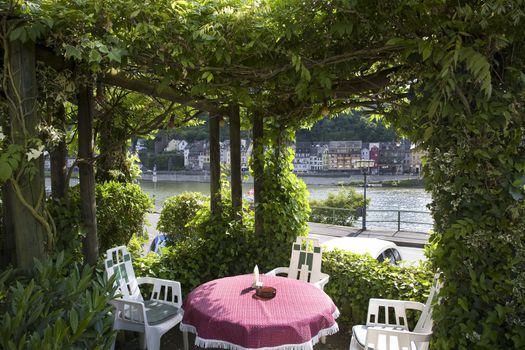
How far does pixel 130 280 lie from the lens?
3428mm

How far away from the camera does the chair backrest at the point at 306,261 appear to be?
381 centimetres

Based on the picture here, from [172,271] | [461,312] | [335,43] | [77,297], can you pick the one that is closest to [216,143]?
[172,271]

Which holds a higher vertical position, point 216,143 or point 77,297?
A: point 216,143

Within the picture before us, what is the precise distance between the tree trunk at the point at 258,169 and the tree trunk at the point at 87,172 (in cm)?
183

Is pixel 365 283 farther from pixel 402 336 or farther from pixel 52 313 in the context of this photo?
pixel 52 313

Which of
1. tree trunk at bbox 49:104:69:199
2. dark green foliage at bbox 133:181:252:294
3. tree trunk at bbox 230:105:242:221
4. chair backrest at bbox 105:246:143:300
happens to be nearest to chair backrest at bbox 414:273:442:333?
dark green foliage at bbox 133:181:252:294

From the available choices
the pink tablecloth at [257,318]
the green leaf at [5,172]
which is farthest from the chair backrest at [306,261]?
the green leaf at [5,172]

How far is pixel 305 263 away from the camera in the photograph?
3908 mm

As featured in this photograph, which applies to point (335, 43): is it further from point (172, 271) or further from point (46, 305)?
point (172, 271)

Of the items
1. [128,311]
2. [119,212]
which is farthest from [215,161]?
[128,311]

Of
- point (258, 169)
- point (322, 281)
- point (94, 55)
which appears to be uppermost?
point (94, 55)

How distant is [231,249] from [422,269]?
199 cm

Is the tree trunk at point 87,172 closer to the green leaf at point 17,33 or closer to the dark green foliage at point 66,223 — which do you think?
the dark green foliage at point 66,223

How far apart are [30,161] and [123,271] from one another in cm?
135
